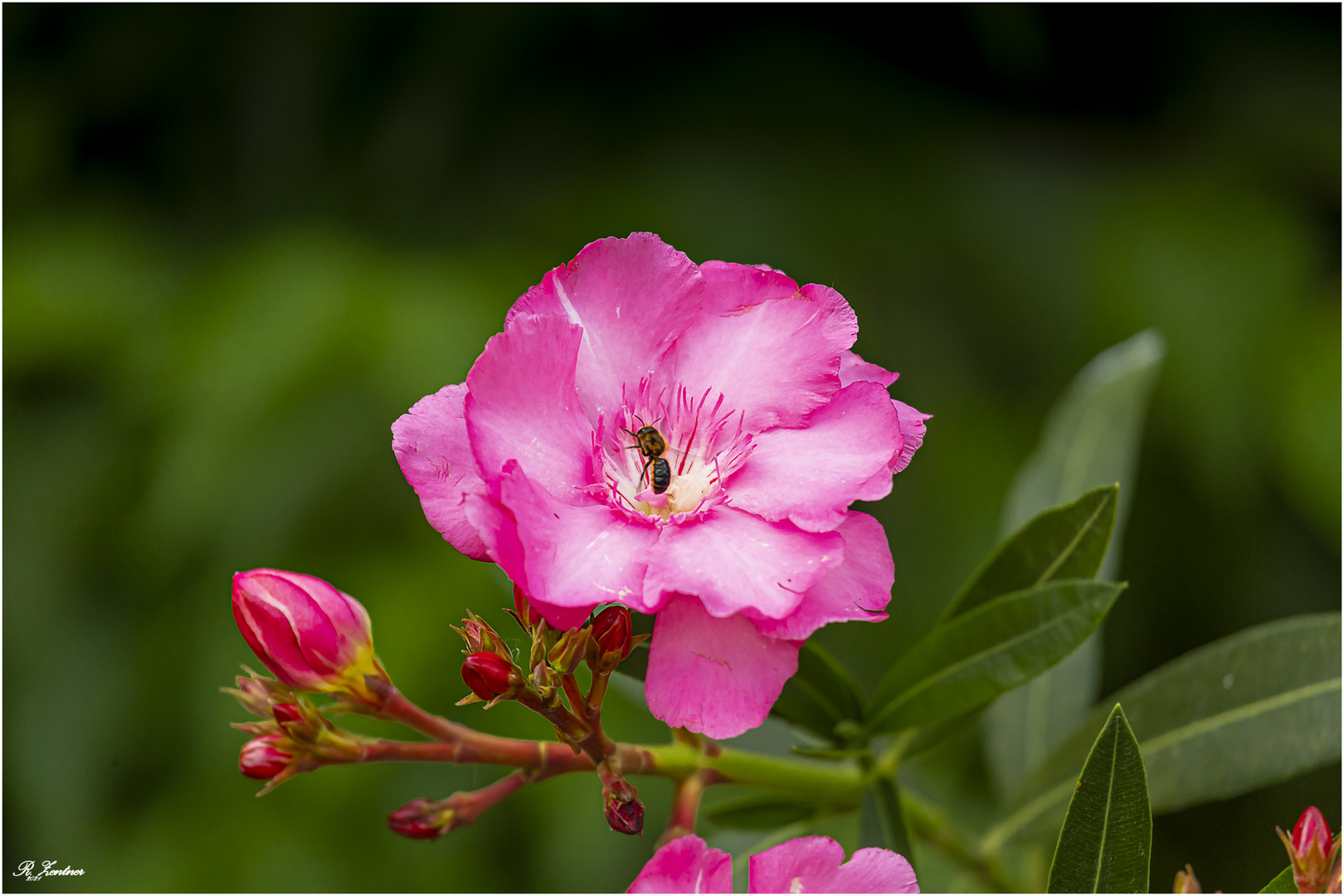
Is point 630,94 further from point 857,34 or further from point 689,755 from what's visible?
point 689,755

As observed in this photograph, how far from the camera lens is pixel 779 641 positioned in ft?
2.16

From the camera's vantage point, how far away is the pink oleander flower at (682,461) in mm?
648

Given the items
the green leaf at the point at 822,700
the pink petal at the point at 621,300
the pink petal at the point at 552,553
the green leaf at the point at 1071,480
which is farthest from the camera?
the green leaf at the point at 1071,480

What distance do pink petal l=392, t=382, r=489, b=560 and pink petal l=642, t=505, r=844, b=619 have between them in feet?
0.39

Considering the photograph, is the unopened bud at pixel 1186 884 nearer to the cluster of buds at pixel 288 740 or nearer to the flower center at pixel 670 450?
the flower center at pixel 670 450

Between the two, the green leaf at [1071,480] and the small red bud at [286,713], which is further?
the green leaf at [1071,480]

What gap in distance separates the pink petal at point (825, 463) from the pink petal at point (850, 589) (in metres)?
0.02

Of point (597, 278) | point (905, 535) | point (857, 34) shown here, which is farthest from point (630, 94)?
point (597, 278)

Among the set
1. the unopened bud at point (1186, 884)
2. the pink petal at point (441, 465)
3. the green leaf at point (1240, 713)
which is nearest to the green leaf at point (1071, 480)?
the green leaf at point (1240, 713)

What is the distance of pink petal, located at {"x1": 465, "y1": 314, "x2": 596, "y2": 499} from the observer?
2.20 ft

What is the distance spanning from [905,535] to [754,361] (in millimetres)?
1220

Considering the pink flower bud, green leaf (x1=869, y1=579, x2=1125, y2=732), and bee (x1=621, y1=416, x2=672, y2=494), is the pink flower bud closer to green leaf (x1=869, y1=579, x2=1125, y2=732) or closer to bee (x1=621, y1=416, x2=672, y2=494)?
bee (x1=621, y1=416, x2=672, y2=494)

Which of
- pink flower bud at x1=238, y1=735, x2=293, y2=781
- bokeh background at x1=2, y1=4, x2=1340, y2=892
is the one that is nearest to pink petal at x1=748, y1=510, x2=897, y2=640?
pink flower bud at x1=238, y1=735, x2=293, y2=781

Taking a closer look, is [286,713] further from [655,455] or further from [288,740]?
[655,455]
